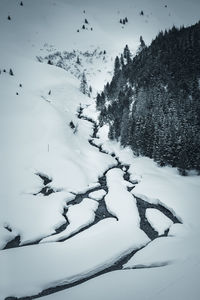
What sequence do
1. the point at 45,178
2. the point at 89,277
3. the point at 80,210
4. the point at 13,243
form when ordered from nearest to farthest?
the point at 89,277
the point at 13,243
the point at 80,210
the point at 45,178

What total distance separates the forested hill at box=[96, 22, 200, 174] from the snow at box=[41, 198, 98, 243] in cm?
1509

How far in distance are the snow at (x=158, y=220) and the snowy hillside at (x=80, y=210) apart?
0.10 metres

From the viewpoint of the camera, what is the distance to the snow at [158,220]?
24.2 m

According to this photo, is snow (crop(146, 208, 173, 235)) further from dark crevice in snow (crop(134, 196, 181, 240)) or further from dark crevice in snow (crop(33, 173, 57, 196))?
dark crevice in snow (crop(33, 173, 57, 196))

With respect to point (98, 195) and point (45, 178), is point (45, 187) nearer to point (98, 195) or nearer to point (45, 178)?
point (45, 178)

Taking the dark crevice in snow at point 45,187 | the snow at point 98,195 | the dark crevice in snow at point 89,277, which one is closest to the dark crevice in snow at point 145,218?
the dark crevice in snow at point 89,277

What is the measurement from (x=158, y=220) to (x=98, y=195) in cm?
871

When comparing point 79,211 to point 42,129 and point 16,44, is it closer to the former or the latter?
point 42,129

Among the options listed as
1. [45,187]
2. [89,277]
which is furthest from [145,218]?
[45,187]

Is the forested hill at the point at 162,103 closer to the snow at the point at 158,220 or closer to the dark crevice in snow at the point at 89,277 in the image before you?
the snow at the point at 158,220

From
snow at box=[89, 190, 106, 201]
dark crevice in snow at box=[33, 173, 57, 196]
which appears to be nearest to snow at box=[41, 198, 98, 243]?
snow at box=[89, 190, 106, 201]

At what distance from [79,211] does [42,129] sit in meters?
23.9

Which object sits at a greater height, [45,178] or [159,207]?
[45,178]

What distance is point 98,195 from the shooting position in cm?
3091
